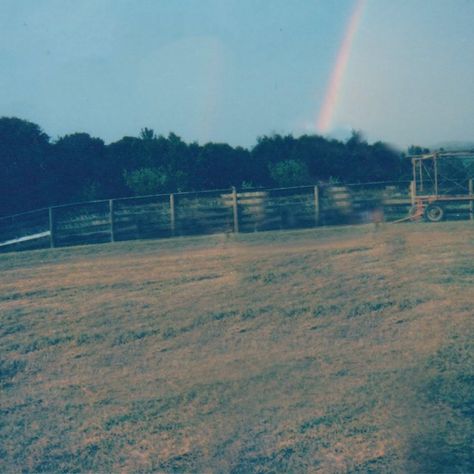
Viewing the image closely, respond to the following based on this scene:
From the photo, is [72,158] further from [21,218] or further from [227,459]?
[227,459]

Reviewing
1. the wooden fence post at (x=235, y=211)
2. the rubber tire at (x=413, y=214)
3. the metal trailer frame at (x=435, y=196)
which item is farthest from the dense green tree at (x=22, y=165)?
the metal trailer frame at (x=435, y=196)

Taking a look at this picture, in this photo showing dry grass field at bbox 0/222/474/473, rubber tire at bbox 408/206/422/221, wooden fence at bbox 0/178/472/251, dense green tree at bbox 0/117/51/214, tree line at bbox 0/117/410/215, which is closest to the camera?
dry grass field at bbox 0/222/474/473

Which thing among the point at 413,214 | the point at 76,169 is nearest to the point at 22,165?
the point at 76,169

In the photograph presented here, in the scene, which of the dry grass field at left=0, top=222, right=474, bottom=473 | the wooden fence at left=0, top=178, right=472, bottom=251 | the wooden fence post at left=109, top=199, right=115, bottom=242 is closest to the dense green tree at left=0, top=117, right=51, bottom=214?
the wooden fence at left=0, top=178, right=472, bottom=251

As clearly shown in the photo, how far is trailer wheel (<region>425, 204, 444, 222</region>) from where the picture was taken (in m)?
20.4

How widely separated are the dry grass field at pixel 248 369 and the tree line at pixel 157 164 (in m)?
23.6

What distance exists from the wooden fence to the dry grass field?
10078mm

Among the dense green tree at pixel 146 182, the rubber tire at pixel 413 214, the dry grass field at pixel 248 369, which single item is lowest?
the dry grass field at pixel 248 369

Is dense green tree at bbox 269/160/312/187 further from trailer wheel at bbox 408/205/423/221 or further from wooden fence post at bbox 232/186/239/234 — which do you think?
wooden fence post at bbox 232/186/239/234

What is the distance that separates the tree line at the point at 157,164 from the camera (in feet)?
107

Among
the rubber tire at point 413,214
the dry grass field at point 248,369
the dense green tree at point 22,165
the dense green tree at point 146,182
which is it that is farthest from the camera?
the dense green tree at point 146,182

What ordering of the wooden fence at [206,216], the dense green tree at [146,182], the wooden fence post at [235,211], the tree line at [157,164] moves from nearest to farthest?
the wooden fence post at [235,211] → the wooden fence at [206,216] → the tree line at [157,164] → the dense green tree at [146,182]

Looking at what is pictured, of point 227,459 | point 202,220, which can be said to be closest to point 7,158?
Result: point 202,220

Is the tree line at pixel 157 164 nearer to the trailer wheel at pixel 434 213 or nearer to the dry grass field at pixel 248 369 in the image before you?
the trailer wheel at pixel 434 213
